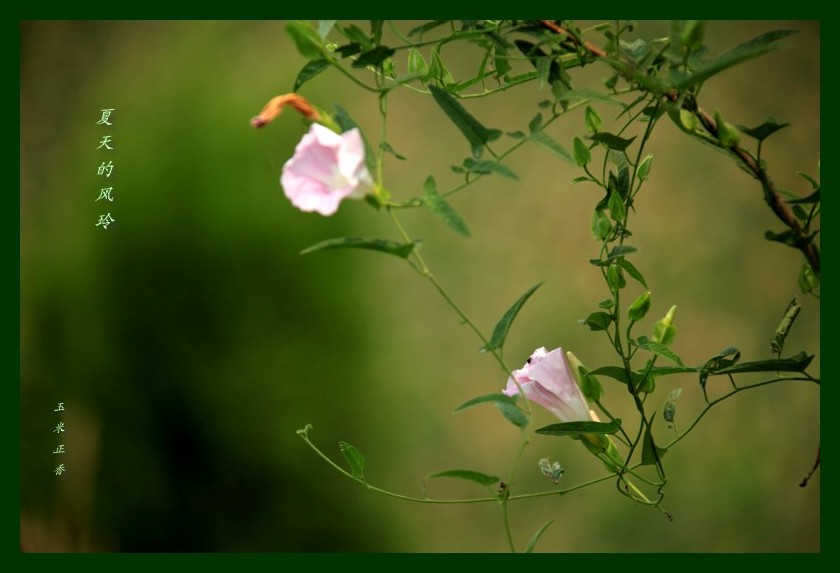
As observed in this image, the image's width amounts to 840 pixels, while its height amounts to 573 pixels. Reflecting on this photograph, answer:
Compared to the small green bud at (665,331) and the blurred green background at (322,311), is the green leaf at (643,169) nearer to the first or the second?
the small green bud at (665,331)

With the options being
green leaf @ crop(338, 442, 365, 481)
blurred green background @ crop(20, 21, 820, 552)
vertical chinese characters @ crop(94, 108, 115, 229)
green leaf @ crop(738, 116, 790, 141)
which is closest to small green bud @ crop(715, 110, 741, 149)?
green leaf @ crop(738, 116, 790, 141)

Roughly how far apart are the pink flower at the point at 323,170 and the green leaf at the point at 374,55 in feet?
0.15

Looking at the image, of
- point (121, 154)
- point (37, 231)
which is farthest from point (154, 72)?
point (37, 231)

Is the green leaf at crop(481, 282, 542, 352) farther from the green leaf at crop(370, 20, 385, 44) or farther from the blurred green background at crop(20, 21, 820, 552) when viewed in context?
the blurred green background at crop(20, 21, 820, 552)

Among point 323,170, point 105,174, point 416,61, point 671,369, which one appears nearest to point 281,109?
point 323,170

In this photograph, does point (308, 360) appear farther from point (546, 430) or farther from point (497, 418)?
point (546, 430)

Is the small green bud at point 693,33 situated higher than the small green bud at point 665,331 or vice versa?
the small green bud at point 693,33

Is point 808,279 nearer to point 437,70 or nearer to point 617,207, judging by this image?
point 617,207

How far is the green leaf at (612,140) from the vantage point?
1.59ft

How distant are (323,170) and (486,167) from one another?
0.24 ft

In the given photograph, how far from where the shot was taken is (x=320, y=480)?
117 cm

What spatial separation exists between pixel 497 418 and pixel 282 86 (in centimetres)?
59

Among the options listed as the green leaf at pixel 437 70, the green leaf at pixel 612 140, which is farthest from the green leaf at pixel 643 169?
the green leaf at pixel 437 70

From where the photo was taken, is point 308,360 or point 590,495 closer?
point 308,360
